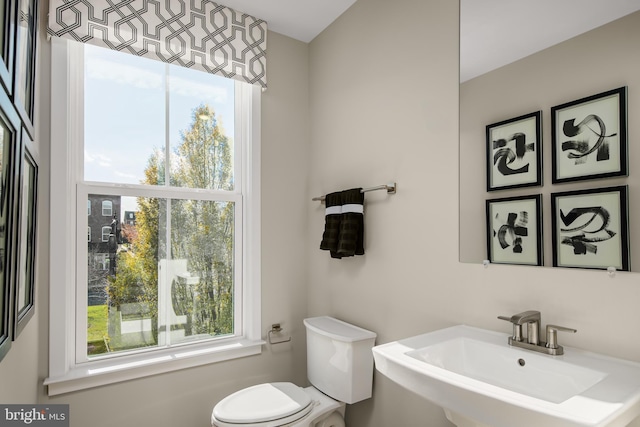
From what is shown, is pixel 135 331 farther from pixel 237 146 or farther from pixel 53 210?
pixel 237 146

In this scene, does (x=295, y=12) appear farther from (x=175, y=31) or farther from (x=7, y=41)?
(x=7, y=41)

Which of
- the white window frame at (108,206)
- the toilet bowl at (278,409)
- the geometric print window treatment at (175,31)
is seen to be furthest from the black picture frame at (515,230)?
the white window frame at (108,206)

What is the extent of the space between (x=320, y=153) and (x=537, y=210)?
4.53 ft

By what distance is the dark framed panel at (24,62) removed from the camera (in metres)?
0.95

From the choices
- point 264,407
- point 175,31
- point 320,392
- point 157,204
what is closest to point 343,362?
point 320,392

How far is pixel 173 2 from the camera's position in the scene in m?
1.99

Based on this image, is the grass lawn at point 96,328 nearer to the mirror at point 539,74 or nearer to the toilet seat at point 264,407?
the toilet seat at point 264,407

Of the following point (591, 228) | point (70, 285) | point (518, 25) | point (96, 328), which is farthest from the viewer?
point (96, 328)

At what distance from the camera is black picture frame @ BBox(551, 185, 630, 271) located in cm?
105

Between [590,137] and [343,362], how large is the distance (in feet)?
4.45

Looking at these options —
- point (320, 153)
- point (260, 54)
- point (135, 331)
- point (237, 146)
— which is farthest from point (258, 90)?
point (135, 331)

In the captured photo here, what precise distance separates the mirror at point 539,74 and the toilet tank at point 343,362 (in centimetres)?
67

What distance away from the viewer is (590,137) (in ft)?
3.66

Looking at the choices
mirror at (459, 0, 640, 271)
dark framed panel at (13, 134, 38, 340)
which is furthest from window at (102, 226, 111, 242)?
mirror at (459, 0, 640, 271)
